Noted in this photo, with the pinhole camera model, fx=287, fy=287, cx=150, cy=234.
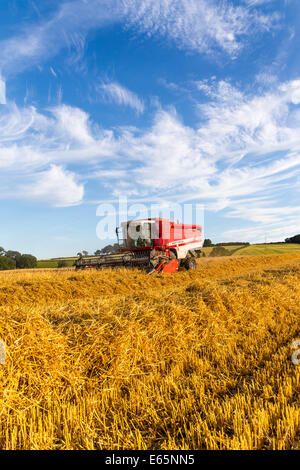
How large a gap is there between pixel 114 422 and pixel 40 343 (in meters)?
1.37

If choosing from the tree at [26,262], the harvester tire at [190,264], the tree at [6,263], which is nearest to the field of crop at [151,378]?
the harvester tire at [190,264]

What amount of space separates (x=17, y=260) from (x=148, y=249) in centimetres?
3480

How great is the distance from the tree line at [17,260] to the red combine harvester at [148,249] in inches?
1191

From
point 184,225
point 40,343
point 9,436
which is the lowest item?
point 9,436

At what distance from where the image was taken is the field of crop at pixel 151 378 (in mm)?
2344

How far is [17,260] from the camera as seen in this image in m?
43.2

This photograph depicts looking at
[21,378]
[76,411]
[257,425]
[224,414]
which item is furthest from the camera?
[21,378]

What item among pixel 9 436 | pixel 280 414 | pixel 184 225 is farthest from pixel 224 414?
pixel 184 225

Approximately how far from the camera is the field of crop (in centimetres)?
234

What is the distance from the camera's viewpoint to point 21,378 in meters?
3.13

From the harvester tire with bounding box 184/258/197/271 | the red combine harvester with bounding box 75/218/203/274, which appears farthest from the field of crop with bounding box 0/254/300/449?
the harvester tire with bounding box 184/258/197/271
